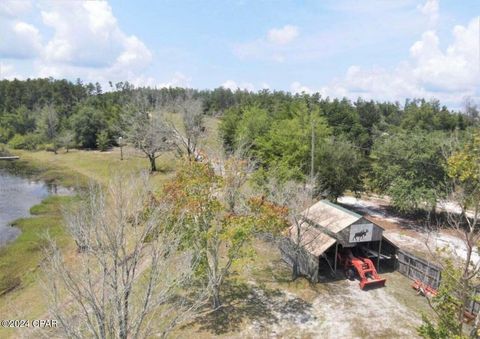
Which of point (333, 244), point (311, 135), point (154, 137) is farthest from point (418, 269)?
point (154, 137)

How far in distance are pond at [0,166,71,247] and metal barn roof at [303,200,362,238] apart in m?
21.3

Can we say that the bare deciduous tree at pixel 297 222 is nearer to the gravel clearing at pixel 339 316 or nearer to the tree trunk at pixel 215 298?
the gravel clearing at pixel 339 316

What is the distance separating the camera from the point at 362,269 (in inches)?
739

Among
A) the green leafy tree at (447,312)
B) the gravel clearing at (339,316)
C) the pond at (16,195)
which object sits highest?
the green leafy tree at (447,312)

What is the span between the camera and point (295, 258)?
63.2 ft

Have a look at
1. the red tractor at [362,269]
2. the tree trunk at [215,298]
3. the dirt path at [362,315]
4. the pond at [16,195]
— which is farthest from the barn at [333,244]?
the pond at [16,195]

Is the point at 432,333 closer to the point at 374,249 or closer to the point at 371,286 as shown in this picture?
the point at 371,286

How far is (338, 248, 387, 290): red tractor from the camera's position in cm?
1841

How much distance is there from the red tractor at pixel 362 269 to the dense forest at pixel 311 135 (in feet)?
A: 16.9

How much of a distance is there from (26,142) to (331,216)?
207 feet

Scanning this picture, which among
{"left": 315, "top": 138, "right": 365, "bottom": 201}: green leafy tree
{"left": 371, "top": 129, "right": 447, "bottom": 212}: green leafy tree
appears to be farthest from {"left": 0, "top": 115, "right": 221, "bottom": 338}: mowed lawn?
{"left": 371, "top": 129, "right": 447, "bottom": 212}: green leafy tree

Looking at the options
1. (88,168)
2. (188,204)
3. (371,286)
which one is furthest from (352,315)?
(88,168)

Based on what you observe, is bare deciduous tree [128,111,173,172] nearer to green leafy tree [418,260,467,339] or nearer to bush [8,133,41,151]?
bush [8,133,41,151]

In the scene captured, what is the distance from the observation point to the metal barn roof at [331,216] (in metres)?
19.5
